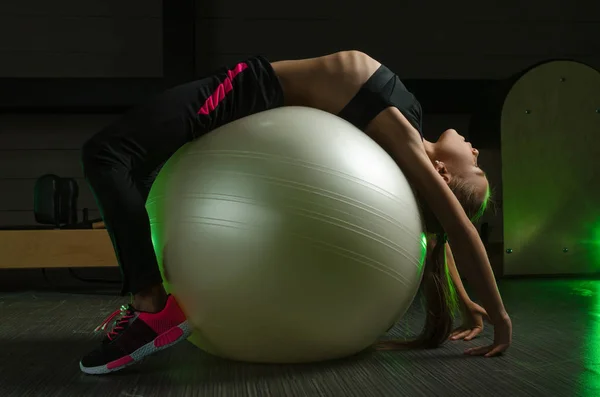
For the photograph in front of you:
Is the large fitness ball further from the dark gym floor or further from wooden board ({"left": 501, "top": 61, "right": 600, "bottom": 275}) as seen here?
wooden board ({"left": 501, "top": 61, "right": 600, "bottom": 275})

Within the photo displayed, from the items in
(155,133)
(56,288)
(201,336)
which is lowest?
(56,288)

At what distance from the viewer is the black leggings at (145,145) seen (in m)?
1.53

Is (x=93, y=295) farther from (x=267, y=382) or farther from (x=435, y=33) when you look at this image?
(x=435, y=33)

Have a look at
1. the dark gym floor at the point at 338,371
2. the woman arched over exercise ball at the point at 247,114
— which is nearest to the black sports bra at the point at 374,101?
the woman arched over exercise ball at the point at 247,114

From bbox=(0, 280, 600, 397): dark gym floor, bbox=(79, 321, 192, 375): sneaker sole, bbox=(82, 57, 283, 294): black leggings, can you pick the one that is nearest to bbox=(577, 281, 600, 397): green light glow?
bbox=(0, 280, 600, 397): dark gym floor

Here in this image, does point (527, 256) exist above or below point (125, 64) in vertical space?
below

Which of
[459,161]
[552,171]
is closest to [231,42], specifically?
[552,171]

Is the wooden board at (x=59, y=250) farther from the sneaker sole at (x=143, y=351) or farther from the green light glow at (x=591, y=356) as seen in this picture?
the green light glow at (x=591, y=356)

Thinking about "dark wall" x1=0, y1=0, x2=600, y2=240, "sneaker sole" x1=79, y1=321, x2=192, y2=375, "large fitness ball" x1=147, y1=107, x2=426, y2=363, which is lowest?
"sneaker sole" x1=79, y1=321, x2=192, y2=375

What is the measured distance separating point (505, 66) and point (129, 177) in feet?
13.0

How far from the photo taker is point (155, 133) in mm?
1596

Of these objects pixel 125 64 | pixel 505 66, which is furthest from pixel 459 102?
pixel 125 64

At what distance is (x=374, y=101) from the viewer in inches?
68.7

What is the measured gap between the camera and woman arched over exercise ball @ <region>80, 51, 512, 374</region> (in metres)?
1.53
